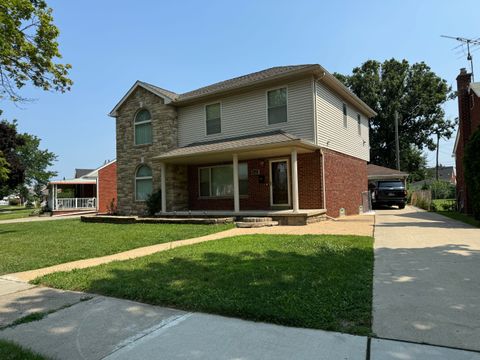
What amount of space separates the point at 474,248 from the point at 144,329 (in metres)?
6.91

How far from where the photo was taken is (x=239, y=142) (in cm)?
1464

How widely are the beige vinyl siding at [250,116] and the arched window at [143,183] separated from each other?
249 centimetres

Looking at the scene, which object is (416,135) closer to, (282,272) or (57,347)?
(282,272)

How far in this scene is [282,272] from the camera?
534cm

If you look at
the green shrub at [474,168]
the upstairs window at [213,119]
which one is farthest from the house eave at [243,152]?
the green shrub at [474,168]

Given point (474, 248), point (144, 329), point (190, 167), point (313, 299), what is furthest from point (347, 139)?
point (144, 329)

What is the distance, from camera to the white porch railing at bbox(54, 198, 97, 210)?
1268 inches

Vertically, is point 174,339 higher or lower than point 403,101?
lower

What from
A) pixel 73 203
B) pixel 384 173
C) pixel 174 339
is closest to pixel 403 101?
pixel 384 173

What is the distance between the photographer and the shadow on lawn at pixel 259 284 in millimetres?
3727

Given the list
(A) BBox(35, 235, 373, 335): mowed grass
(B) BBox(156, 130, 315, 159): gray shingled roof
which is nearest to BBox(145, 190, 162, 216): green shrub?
(B) BBox(156, 130, 315, 159): gray shingled roof

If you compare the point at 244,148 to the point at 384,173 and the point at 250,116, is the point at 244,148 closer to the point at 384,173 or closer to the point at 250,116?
the point at 250,116

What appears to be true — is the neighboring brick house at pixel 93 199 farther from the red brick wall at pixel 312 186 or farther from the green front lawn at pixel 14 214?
the red brick wall at pixel 312 186

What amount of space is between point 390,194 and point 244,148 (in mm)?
14654
